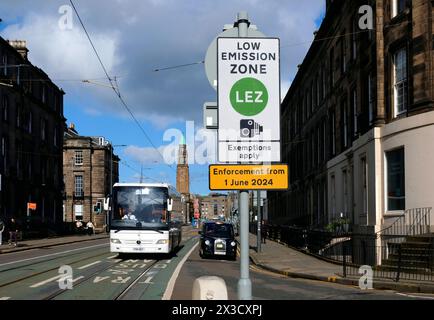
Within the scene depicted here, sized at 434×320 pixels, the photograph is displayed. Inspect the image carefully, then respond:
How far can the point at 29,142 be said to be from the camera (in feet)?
178

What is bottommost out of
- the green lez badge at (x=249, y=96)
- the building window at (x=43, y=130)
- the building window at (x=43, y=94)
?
the green lez badge at (x=249, y=96)

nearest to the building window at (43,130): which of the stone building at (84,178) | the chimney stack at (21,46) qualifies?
the chimney stack at (21,46)

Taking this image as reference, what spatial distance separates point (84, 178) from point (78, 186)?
1476 mm

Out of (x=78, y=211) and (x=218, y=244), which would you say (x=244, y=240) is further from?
(x=78, y=211)

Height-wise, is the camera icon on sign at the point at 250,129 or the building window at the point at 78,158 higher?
the building window at the point at 78,158

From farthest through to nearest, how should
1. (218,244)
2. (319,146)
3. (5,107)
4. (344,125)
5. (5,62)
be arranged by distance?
(5,107) → (5,62) → (319,146) → (344,125) → (218,244)

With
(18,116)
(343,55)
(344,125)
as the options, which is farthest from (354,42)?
(18,116)

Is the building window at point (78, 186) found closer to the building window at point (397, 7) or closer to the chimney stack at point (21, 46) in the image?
the chimney stack at point (21, 46)

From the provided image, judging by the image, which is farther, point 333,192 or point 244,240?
point 333,192

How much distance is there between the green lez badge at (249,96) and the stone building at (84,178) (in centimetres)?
7525

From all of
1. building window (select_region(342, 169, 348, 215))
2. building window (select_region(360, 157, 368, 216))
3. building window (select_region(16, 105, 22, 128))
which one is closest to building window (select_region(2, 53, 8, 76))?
building window (select_region(16, 105, 22, 128))

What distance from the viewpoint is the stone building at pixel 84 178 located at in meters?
79.9

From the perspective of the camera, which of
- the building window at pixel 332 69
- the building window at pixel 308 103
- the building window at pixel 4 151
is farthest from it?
the building window at pixel 4 151
